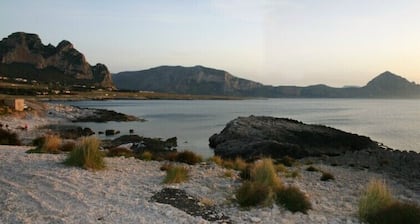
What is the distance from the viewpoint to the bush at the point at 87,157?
14.8 meters

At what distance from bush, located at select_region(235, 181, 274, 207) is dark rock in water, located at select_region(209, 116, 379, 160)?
71.8ft

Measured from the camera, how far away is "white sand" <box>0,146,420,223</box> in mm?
9945

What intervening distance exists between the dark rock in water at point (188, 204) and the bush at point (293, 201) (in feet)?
A: 6.09

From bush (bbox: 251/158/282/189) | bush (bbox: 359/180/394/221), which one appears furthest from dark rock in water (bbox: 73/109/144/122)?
bush (bbox: 359/180/394/221)

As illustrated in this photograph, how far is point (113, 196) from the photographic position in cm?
1152

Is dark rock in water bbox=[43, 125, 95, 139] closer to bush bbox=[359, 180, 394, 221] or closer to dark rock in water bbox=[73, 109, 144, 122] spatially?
dark rock in water bbox=[73, 109, 144, 122]

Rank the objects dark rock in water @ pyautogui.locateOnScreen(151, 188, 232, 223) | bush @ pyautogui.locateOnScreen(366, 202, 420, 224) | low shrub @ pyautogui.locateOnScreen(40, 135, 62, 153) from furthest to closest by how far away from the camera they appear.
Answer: low shrub @ pyautogui.locateOnScreen(40, 135, 62, 153) < bush @ pyautogui.locateOnScreen(366, 202, 420, 224) < dark rock in water @ pyautogui.locateOnScreen(151, 188, 232, 223)

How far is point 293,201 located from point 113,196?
4586 mm

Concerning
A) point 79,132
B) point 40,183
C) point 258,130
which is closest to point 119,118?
point 79,132

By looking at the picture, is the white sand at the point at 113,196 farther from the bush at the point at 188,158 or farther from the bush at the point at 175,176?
the bush at the point at 188,158

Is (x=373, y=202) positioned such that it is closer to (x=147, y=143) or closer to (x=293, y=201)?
(x=293, y=201)

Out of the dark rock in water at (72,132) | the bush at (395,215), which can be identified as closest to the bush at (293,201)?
the bush at (395,215)

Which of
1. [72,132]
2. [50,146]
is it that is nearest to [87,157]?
[50,146]

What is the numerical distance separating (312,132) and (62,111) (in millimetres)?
44295
